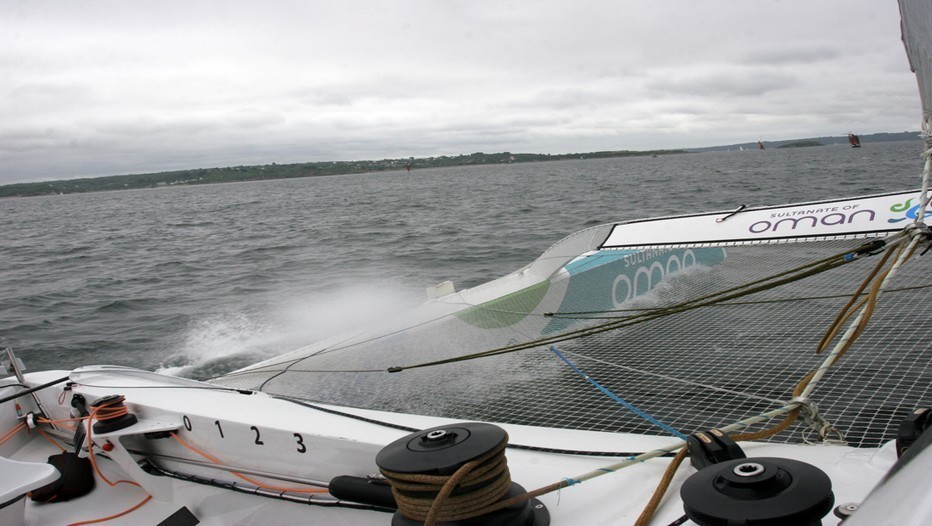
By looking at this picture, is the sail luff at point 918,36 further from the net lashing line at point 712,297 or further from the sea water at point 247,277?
the sea water at point 247,277

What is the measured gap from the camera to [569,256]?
520 centimetres

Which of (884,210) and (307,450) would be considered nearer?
(307,450)

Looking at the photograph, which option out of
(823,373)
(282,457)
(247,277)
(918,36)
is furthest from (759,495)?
(247,277)

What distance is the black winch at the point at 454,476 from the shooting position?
1.48 metres

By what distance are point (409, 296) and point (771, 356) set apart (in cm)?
641

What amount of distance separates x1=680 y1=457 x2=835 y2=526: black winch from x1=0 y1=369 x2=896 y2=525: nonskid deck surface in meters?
0.40

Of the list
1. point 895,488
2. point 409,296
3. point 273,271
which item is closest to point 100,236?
point 273,271

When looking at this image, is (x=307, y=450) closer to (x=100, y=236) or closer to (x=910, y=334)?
(x=910, y=334)

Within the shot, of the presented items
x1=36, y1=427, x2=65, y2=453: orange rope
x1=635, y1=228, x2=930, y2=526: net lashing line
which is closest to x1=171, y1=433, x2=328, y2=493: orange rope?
x1=36, y1=427, x2=65, y2=453: orange rope

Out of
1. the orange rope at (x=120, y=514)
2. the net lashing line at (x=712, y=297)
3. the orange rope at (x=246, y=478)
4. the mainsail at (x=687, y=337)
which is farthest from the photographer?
the orange rope at (x=120, y=514)

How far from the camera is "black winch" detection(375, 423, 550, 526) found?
58.2 inches

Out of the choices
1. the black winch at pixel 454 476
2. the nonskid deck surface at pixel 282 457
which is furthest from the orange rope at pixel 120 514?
the black winch at pixel 454 476

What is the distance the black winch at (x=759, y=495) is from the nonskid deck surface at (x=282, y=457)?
0.40m

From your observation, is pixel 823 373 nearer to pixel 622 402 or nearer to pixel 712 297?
pixel 622 402
